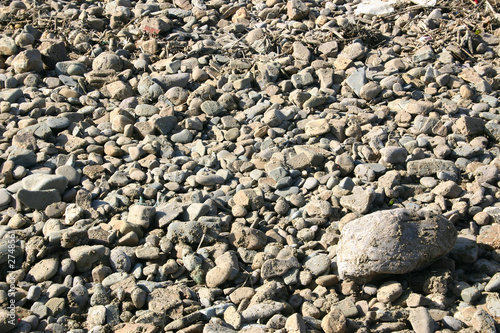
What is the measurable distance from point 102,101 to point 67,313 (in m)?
2.38

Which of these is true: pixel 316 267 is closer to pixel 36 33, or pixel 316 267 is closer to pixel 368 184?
pixel 368 184

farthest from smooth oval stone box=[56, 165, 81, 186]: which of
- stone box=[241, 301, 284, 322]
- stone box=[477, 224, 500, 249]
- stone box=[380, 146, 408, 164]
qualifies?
stone box=[477, 224, 500, 249]

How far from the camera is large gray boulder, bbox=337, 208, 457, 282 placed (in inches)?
94.6

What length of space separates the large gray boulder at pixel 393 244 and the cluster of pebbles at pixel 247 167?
1 cm

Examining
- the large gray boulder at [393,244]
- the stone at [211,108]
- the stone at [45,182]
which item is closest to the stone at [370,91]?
the stone at [211,108]

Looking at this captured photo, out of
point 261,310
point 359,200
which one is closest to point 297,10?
point 359,200

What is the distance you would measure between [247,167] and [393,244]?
4.63 feet

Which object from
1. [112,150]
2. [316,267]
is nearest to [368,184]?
[316,267]

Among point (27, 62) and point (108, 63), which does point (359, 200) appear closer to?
point (108, 63)

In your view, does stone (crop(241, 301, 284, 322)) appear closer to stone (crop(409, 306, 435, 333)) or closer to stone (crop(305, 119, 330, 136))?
stone (crop(409, 306, 435, 333))

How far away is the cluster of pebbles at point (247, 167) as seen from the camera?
8.02 feet

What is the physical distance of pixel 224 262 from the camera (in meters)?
2.68

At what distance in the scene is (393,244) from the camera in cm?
240

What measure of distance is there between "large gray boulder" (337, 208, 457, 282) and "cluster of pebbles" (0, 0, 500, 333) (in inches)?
0.4
